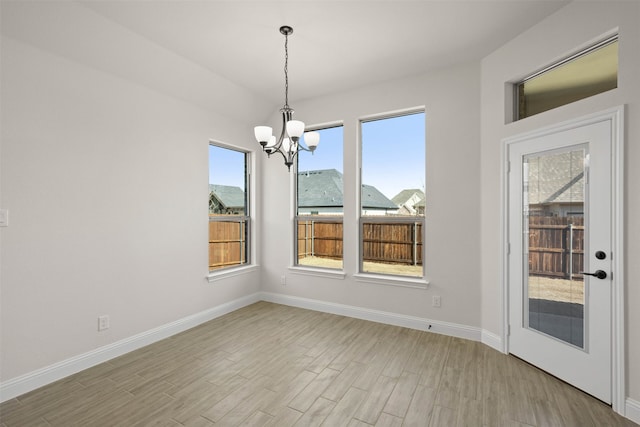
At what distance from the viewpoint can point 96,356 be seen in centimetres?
277

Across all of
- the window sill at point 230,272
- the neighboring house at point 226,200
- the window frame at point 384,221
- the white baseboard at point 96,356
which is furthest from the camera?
the neighboring house at point 226,200

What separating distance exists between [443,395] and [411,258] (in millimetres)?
1688

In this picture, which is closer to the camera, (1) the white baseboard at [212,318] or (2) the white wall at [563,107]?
(2) the white wall at [563,107]

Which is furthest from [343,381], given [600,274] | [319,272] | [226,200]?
[226,200]

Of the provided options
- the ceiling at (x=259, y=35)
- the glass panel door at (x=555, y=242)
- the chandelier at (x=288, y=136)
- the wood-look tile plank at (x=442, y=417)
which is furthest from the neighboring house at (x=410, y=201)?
the wood-look tile plank at (x=442, y=417)

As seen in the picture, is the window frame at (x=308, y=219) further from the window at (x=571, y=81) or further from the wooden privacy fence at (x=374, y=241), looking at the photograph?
the window at (x=571, y=81)

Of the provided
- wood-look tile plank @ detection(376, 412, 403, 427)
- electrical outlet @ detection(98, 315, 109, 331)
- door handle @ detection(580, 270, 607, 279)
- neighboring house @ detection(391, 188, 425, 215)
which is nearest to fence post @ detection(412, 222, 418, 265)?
neighboring house @ detection(391, 188, 425, 215)

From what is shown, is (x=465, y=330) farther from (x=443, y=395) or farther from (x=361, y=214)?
(x=361, y=214)

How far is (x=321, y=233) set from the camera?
4.44 m

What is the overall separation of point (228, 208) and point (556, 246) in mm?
3732

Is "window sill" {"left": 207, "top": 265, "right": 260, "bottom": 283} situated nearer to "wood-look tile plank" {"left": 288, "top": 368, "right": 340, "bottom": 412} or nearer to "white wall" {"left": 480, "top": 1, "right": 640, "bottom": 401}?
A: "wood-look tile plank" {"left": 288, "top": 368, "right": 340, "bottom": 412}

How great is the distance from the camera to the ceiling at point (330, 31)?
2.42m

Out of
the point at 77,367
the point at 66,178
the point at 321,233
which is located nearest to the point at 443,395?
the point at 321,233

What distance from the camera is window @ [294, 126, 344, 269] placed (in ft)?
14.0
